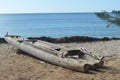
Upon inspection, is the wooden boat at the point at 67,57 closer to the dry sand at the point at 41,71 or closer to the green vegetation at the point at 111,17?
the dry sand at the point at 41,71

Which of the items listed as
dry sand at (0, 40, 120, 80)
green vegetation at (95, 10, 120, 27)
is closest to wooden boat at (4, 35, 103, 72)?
dry sand at (0, 40, 120, 80)

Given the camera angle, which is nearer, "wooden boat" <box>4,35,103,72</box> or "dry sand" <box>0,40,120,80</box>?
"dry sand" <box>0,40,120,80</box>

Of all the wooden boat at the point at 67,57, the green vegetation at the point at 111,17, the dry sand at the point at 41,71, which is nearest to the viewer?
the dry sand at the point at 41,71

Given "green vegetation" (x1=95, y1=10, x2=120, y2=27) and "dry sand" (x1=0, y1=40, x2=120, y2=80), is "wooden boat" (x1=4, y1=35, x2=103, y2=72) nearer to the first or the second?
"dry sand" (x1=0, y1=40, x2=120, y2=80)

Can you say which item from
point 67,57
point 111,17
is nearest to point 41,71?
point 67,57

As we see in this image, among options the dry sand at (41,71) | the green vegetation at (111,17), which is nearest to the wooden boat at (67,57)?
the dry sand at (41,71)

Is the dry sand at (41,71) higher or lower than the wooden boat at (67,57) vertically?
lower

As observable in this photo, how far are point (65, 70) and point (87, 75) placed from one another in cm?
102

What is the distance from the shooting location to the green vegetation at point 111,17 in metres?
12.1

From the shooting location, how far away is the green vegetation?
12120mm

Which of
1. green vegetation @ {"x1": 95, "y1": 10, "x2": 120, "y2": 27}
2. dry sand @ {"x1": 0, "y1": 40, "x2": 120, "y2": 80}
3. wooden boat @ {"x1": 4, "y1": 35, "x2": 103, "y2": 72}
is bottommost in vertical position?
dry sand @ {"x1": 0, "y1": 40, "x2": 120, "y2": 80}

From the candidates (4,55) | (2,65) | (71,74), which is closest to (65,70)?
(71,74)

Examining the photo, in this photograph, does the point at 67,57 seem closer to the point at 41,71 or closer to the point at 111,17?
the point at 41,71

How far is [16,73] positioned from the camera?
11867mm
